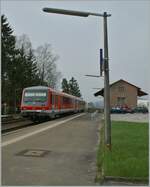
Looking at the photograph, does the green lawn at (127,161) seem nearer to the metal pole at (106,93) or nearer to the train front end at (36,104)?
the metal pole at (106,93)

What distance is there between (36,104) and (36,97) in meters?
0.84

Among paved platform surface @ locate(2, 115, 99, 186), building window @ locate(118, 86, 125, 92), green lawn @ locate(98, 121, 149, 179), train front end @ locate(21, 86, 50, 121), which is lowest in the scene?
paved platform surface @ locate(2, 115, 99, 186)

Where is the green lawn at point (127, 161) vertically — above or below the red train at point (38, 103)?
below

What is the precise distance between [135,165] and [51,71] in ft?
253

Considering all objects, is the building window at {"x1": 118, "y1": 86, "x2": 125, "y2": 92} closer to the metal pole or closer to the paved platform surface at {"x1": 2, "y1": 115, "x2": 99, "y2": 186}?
the paved platform surface at {"x1": 2, "y1": 115, "x2": 99, "y2": 186}

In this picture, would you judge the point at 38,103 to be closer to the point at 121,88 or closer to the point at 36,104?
the point at 36,104

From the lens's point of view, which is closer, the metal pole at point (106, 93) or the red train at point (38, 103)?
the metal pole at point (106, 93)

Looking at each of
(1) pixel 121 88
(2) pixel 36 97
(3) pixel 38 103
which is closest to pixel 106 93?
(3) pixel 38 103

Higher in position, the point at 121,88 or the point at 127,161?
the point at 121,88

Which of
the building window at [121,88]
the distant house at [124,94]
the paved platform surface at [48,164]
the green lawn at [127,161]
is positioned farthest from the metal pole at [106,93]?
the building window at [121,88]

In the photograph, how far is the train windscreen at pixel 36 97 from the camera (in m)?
33.2

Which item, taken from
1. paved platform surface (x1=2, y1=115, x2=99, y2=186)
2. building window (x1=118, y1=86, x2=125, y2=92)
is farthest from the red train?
building window (x1=118, y1=86, x2=125, y2=92)

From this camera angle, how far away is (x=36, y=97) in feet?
111

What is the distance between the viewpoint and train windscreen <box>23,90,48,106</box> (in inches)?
1309
